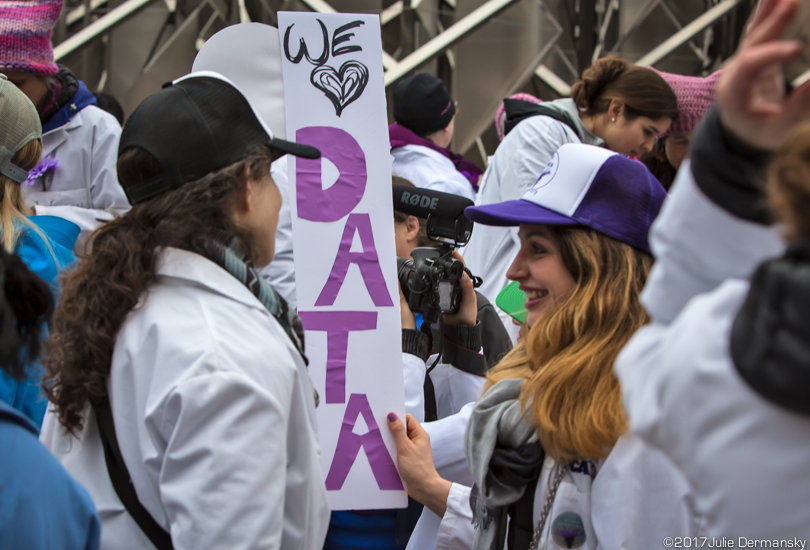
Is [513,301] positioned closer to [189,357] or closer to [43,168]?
[189,357]

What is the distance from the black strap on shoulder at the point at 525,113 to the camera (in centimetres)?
355

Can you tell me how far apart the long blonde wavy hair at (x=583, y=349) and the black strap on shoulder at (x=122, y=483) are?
0.75m

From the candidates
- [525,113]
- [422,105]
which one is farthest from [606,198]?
[422,105]

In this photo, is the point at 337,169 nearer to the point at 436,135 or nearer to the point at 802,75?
the point at 802,75

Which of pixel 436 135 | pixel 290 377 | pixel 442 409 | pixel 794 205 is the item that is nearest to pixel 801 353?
pixel 794 205

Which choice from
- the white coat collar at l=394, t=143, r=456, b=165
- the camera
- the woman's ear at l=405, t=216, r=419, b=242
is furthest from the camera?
the white coat collar at l=394, t=143, r=456, b=165

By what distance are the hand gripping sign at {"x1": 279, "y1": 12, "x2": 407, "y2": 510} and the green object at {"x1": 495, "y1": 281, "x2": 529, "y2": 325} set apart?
48 centimetres

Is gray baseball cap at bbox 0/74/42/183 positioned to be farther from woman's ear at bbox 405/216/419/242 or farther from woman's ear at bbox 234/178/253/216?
woman's ear at bbox 405/216/419/242

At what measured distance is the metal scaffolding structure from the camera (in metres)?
6.43

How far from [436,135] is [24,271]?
326 centimetres

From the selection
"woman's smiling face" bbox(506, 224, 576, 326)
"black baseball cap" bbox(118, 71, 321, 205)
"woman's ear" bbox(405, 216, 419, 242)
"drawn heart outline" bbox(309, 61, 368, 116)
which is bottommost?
"woman's ear" bbox(405, 216, 419, 242)

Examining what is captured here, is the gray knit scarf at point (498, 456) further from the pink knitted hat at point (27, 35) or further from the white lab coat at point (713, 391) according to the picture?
the pink knitted hat at point (27, 35)

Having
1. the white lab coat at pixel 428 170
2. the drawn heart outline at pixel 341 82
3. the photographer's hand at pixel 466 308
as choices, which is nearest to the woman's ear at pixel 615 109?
the white lab coat at pixel 428 170

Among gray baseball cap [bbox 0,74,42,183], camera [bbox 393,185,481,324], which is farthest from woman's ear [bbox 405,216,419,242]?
gray baseball cap [bbox 0,74,42,183]
